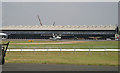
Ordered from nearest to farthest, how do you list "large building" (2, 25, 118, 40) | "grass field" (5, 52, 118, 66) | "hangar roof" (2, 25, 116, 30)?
"grass field" (5, 52, 118, 66) < "large building" (2, 25, 118, 40) < "hangar roof" (2, 25, 116, 30)

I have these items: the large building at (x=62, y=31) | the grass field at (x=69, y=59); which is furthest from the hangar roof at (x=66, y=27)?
the grass field at (x=69, y=59)

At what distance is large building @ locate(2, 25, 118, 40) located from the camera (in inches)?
6065

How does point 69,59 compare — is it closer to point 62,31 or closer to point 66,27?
point 62,31

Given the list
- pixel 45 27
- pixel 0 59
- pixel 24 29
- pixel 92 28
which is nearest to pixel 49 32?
pixel 45 27

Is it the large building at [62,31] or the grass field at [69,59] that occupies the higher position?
the large building at [62,31]

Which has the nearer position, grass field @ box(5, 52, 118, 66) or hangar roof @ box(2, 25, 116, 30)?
grass field @ box(5, 52, 118, 66)

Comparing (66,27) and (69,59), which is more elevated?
(66,27)

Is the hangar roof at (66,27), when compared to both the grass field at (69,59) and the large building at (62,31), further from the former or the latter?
the grass field at (69,59)

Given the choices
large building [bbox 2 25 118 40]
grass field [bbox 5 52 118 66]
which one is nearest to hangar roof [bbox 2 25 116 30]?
large building [bbox 2 25 118 40]

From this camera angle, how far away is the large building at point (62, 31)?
6065 inches

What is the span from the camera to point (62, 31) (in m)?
157

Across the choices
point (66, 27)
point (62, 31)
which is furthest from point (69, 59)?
point (66, 27)

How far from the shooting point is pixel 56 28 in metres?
158

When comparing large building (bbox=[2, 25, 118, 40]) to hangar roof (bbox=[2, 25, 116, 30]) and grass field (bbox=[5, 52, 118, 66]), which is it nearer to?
hangar roof (bbox=[2, 25, 116, 30])
